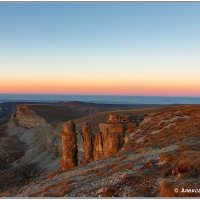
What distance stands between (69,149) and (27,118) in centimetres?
11838

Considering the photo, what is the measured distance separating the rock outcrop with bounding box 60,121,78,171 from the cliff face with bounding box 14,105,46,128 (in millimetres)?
98770

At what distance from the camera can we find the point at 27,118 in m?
162

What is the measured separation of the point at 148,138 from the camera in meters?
33.2

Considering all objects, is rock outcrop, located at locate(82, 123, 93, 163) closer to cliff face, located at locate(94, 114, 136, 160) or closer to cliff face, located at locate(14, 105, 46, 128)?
cliff face, located at locate(94, 114, 136, 160)

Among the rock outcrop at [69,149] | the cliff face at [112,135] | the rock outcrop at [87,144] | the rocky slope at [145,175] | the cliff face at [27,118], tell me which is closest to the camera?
the rocky slope at [145,175]

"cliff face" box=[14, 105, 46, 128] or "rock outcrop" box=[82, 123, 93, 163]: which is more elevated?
"rock outcrop" box=[82, 123, 93, 163]

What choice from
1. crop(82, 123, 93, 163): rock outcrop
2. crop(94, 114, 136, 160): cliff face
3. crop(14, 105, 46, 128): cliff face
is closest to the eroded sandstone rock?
crop(94, 114, 136, 160): cliff face

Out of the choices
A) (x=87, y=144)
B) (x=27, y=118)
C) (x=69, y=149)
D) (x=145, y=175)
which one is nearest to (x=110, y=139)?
(x=69, y=149)

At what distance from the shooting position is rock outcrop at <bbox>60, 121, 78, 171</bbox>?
45050mm

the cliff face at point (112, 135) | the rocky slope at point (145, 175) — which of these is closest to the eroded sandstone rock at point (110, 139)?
the cliff face at point (112, 135)

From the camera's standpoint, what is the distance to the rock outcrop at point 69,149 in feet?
148

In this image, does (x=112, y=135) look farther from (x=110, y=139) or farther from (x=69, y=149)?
(x=69, y=149)

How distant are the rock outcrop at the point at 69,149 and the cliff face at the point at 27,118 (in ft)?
324

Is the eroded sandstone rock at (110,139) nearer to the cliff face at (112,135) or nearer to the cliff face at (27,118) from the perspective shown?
the cliff face at (112,135)
